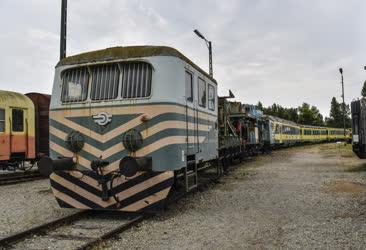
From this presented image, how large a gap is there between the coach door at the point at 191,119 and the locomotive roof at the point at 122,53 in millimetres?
494

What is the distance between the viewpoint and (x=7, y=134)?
45.7 ft

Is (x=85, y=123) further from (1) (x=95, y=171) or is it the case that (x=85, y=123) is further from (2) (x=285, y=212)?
(2) (x=285, y=212)

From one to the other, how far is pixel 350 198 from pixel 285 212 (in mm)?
2439

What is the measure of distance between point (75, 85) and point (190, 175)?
289 cm

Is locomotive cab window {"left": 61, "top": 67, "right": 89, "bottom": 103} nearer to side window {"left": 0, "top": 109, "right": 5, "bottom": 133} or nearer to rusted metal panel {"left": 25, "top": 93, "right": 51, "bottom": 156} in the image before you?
side window {"left": 0, "top": 109, "right": 5, "bottom": 133}

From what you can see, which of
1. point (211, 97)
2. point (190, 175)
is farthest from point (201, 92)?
point (190, 175)

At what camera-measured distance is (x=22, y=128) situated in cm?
1468

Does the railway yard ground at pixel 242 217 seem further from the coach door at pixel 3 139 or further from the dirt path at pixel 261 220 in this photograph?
the coach door at pixel 3 139

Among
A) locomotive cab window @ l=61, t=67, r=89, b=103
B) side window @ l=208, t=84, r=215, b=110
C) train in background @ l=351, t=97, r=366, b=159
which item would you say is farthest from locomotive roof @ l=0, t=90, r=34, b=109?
train in background @ l=351, t=97, r=366, b=159

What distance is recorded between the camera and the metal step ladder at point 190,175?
787 cm

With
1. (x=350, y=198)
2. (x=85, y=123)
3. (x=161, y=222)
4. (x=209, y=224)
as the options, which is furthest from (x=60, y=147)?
(x=350, y=198)

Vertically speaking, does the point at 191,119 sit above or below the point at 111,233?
above

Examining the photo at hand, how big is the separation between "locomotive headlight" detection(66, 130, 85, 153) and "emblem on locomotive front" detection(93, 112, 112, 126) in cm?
42

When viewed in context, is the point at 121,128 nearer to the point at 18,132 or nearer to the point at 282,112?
the point at 18,132
